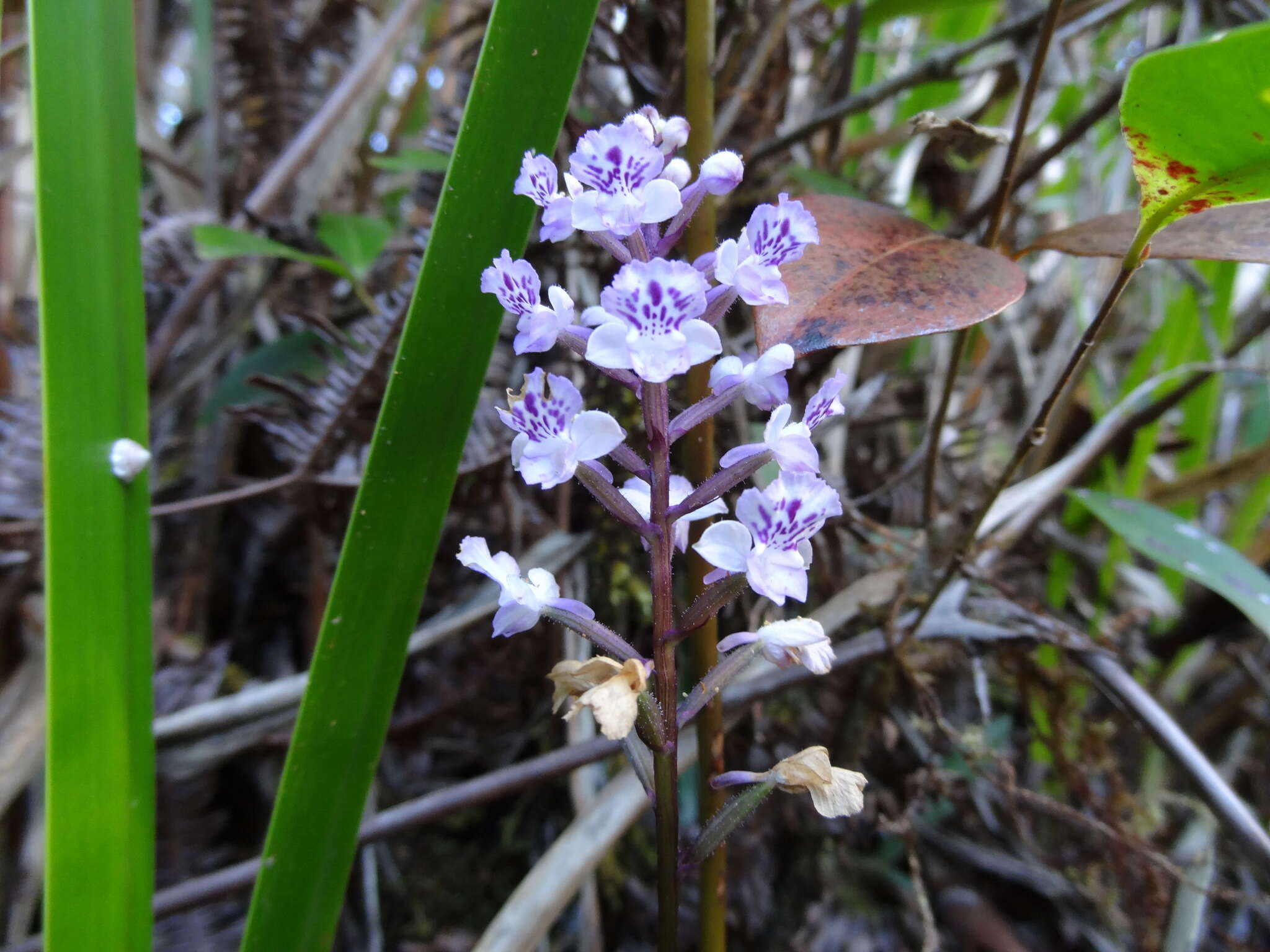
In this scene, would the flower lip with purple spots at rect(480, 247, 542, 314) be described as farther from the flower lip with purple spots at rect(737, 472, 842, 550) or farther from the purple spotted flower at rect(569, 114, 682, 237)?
the flower lip with purple spots at rect(737, 472, 842, 550)

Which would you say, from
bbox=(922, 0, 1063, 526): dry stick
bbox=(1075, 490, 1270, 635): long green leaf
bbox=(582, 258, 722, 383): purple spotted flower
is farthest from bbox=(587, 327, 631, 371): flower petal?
bbox=(1075, 490, 1270, 635): long green leaf

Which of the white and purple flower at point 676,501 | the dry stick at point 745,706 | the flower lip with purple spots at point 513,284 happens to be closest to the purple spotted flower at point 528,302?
the flower lip with purple spots at point 513,284

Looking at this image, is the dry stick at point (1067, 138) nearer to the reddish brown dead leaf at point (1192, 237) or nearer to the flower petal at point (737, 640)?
the reddish brown dead leaf at point (1192, 237)

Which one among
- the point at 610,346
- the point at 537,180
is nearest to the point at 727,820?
the point at 610,346

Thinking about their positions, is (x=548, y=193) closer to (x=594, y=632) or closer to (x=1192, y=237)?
(x=594, y=632)

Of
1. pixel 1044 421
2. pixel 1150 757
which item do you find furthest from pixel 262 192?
pixel 1150 757

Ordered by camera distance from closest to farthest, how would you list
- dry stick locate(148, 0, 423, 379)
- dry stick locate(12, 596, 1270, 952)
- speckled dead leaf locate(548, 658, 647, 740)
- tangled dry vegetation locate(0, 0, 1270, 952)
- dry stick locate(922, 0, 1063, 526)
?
speckled dead leaf locate(548, 658, 647, 740), dry stick locate(922, 0, 1063, 526), dry stick locate(12, 596, 1270, 952), tangled dry vegetation locate(0, 0, 1270, 952), dry stick locate(148, 0, 423, 379)
